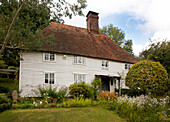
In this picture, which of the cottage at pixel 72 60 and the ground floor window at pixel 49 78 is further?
the ground floor window at pixel 49 78

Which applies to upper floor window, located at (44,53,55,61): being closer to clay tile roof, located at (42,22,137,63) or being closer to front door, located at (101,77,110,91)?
clay tile roof, located at (42,22,137,63)

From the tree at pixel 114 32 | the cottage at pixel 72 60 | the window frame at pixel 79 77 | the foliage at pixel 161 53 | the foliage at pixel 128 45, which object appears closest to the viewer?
the cottage at pixel 72 60

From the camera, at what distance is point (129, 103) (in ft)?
24.8

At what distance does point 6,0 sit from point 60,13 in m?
3.46

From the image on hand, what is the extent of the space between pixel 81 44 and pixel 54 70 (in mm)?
5098

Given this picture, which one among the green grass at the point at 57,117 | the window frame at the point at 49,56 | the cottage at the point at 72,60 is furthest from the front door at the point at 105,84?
the green grass at the point at 57,117

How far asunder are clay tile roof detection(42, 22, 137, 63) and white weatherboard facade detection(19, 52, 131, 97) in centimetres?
79

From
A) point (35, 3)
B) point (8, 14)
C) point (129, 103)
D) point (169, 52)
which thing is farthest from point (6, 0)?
point (169, 52)

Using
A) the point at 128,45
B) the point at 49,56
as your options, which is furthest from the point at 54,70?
the point at 128,45

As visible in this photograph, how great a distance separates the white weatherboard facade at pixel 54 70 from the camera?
40.1 feet

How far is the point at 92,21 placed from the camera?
19516mm

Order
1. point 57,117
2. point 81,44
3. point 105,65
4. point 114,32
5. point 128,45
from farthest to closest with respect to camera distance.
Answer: point 128,45
point 114,32
point 105,65
point 81,44
point 57,117

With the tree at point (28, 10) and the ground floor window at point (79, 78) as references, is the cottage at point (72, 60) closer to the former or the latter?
the ground floor window at point (79, 78)

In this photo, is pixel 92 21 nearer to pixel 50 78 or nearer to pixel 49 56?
pixel 49 56
